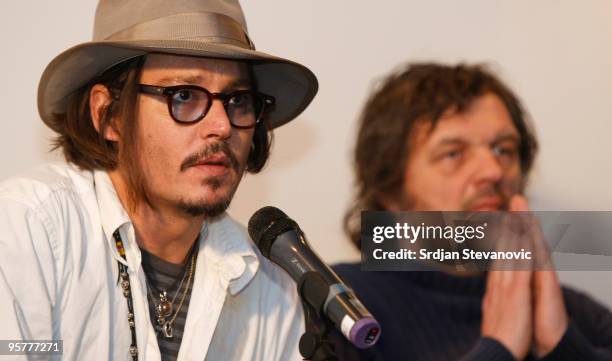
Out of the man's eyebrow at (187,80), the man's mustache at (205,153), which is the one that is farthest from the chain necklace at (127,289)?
the man's eyebrow at (187,80)

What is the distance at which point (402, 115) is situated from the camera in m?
1.98

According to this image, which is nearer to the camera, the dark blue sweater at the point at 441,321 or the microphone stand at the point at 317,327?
the microphone stand at the point at 317,327

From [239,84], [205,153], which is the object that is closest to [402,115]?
[239,84]

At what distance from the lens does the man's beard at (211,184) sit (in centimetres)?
168

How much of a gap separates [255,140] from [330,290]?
961 mm

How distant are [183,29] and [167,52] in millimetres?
69

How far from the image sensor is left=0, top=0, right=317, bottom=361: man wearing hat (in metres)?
1.56

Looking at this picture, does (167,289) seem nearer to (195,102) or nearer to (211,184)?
(211,184)

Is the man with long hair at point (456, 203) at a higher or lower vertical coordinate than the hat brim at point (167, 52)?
lower

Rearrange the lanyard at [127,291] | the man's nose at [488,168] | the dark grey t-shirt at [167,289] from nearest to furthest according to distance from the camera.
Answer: the lanyard at [127,291], the dark grey t-shirt at [167,289], the man's nose at [488,168]

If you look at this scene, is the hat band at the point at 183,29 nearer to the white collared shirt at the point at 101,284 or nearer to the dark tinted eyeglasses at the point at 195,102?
the dark tinted eyeglasses at the point at 195,102

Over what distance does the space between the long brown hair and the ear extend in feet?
2.31

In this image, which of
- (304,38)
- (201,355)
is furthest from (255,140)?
(201,355)

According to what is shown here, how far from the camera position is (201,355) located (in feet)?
5.69
